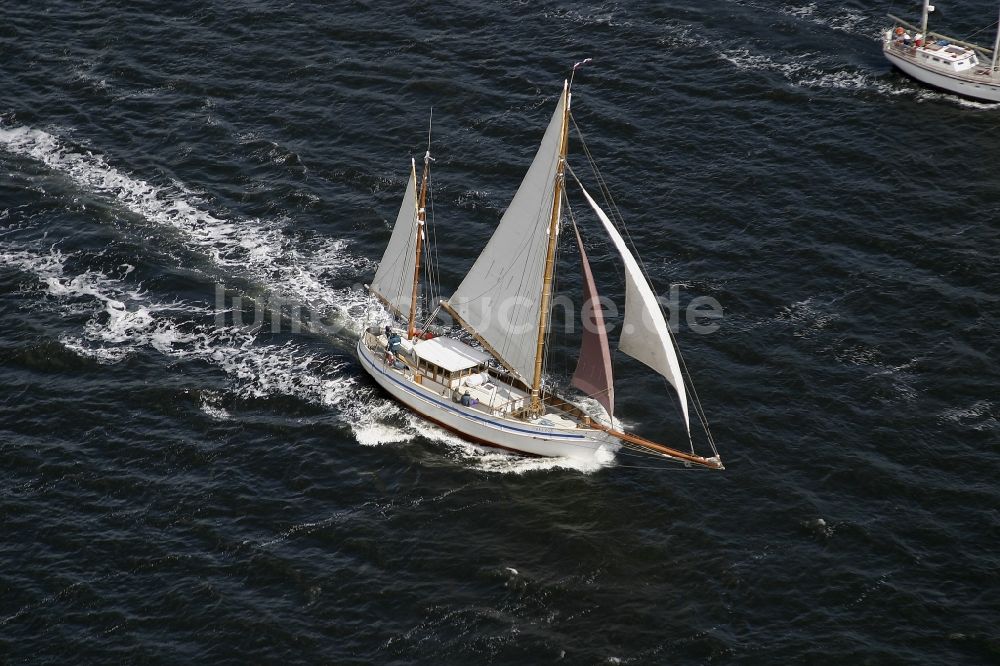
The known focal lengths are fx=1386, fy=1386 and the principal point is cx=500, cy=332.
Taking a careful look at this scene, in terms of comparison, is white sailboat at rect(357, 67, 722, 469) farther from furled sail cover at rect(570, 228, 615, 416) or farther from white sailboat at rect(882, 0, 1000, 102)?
white sailboat at rect(882, 0, 1000, 102)

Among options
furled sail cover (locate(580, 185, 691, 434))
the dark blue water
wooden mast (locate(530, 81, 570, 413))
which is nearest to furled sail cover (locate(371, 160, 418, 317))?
the dark blue water

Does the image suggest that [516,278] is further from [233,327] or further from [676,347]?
[233,327]

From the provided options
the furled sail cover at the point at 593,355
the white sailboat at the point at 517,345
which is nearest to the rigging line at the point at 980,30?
the white sailboat at the point at 517,345

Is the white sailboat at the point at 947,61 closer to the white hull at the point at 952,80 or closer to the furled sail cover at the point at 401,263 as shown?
the white hull at the point at 952,80

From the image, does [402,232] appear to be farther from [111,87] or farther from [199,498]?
[111,87]

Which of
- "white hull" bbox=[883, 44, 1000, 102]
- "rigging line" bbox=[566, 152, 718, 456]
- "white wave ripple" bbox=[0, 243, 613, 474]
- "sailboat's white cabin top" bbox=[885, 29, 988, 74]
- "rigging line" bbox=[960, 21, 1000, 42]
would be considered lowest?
"white wave ripple" bbox=[0, 243, 613, 474]

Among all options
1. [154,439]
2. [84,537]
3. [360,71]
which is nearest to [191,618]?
[84,537]
